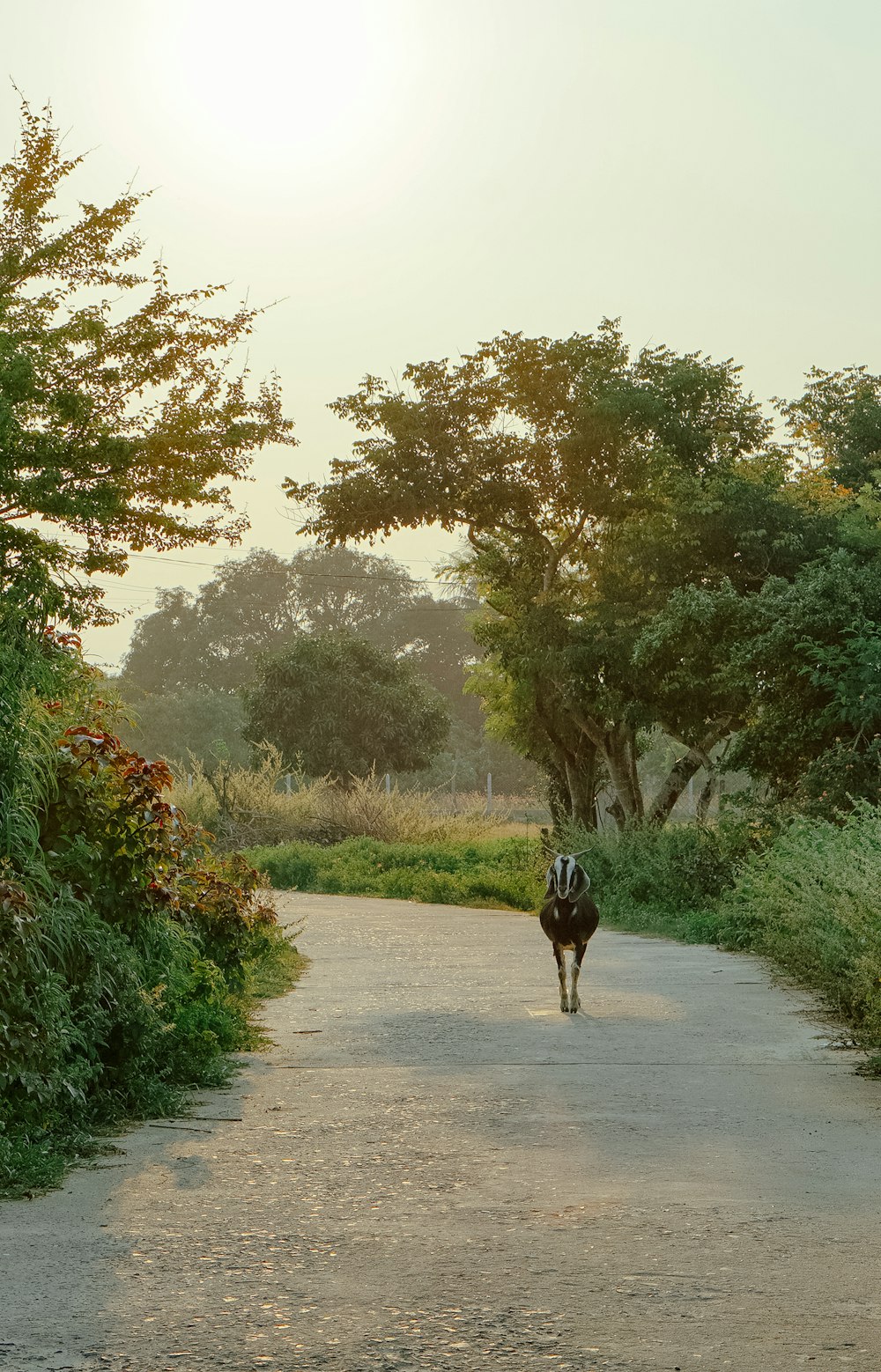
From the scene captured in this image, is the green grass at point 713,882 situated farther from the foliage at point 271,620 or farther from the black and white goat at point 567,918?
the foliage at point 271,620

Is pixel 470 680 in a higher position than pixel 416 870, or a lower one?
higher

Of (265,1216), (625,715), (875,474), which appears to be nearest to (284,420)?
(625,715)

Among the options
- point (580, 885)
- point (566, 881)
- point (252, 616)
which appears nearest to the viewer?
point (566, 881)

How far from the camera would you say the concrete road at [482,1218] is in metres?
4.51

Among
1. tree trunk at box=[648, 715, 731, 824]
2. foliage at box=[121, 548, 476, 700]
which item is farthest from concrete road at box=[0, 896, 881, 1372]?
foliage at box=[121, 548, 476, 700]

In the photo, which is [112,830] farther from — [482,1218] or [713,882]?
[713,882]

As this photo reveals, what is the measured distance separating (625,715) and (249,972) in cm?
1459

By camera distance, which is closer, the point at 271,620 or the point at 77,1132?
the point at 77,1132

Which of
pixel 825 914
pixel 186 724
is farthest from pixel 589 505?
pixel 186 724

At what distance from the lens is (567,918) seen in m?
12.0

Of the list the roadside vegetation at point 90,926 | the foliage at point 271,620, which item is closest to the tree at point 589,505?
the roadside vegetation at point 90,926

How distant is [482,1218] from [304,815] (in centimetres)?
3179

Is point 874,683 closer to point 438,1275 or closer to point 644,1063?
point 644,1063

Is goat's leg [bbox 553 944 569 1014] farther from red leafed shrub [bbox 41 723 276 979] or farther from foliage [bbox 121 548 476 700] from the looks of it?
foliage [bbox 121 548 476 700]
